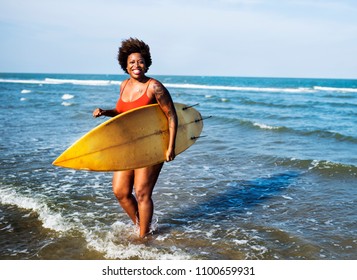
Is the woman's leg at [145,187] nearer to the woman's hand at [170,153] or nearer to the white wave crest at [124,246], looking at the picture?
the woman's hand at [170,153]

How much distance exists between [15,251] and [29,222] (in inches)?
29.5

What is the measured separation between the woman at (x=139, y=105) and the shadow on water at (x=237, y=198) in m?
0.97

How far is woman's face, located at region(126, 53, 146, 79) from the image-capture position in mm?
3562

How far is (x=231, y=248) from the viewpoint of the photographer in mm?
3932

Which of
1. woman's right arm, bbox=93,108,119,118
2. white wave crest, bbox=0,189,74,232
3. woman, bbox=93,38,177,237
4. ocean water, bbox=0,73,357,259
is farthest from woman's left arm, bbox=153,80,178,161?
white wave crest, bbox=0,189,74,232

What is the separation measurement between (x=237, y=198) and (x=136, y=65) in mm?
2978

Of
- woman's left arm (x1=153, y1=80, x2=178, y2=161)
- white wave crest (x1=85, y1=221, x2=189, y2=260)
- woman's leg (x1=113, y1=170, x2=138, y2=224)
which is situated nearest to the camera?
woman's left arm (x1=153, y1=80, x2=178, y2=161)

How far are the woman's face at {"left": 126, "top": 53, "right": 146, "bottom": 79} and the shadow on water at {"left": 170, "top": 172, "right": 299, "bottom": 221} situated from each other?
6.92 feet

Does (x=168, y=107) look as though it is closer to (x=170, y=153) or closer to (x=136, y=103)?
(x=136, y=103)

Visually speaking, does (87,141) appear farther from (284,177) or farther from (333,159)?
(333,159)

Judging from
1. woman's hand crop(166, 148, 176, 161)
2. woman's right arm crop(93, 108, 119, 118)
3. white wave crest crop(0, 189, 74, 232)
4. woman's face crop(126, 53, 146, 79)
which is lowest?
Answer: white wave crest crop(0, 189, 74, 232)

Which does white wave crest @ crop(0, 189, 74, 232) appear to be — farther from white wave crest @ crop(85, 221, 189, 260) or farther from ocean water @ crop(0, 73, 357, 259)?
white wave crest @ crop(85, 221, 189, 260)

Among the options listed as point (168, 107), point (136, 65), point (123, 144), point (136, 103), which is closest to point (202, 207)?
point (123, 144)
